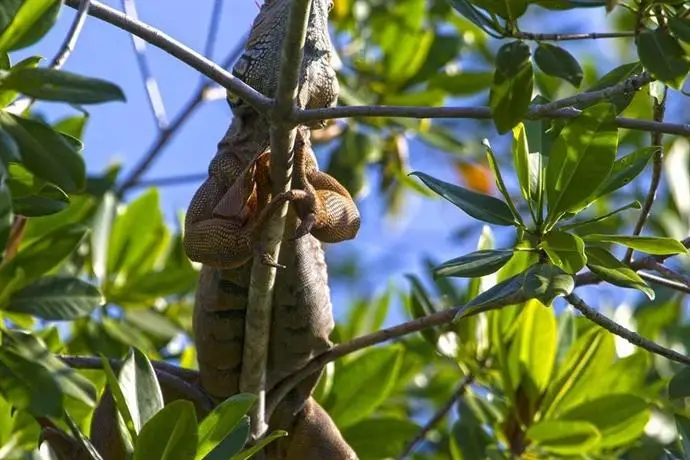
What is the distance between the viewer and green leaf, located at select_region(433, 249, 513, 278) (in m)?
3.09

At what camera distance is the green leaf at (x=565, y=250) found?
3.01 m

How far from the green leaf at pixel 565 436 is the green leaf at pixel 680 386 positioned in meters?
0.67

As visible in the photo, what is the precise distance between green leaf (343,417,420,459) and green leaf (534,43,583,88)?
1.61 m

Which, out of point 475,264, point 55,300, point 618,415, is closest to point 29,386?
point 55,300

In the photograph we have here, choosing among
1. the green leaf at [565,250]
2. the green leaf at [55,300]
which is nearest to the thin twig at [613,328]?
the green leaf at [565,250]

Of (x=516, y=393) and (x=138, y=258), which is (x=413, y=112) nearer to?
(x=516, y=393)

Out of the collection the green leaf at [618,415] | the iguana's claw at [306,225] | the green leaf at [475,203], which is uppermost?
the green leaf at [475,203]

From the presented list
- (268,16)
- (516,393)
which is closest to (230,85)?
(268,16)

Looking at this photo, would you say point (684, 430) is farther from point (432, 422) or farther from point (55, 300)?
point (55, 300)

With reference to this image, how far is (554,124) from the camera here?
135 inches

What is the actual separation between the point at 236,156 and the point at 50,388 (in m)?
1.40

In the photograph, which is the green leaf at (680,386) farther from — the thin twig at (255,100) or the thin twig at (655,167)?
the thin twig at (255,100)

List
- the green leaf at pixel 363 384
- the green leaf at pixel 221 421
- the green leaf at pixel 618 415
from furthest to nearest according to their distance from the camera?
1. the green leaf at pixel 363 384
2. the green leaf at pixel 618 415
3. the green leaf at pixel 221 421

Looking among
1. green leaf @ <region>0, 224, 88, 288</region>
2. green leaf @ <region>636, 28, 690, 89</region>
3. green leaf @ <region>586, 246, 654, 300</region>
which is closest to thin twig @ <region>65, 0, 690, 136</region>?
green leaf @ <region>636, 28, 690, 89</region>
